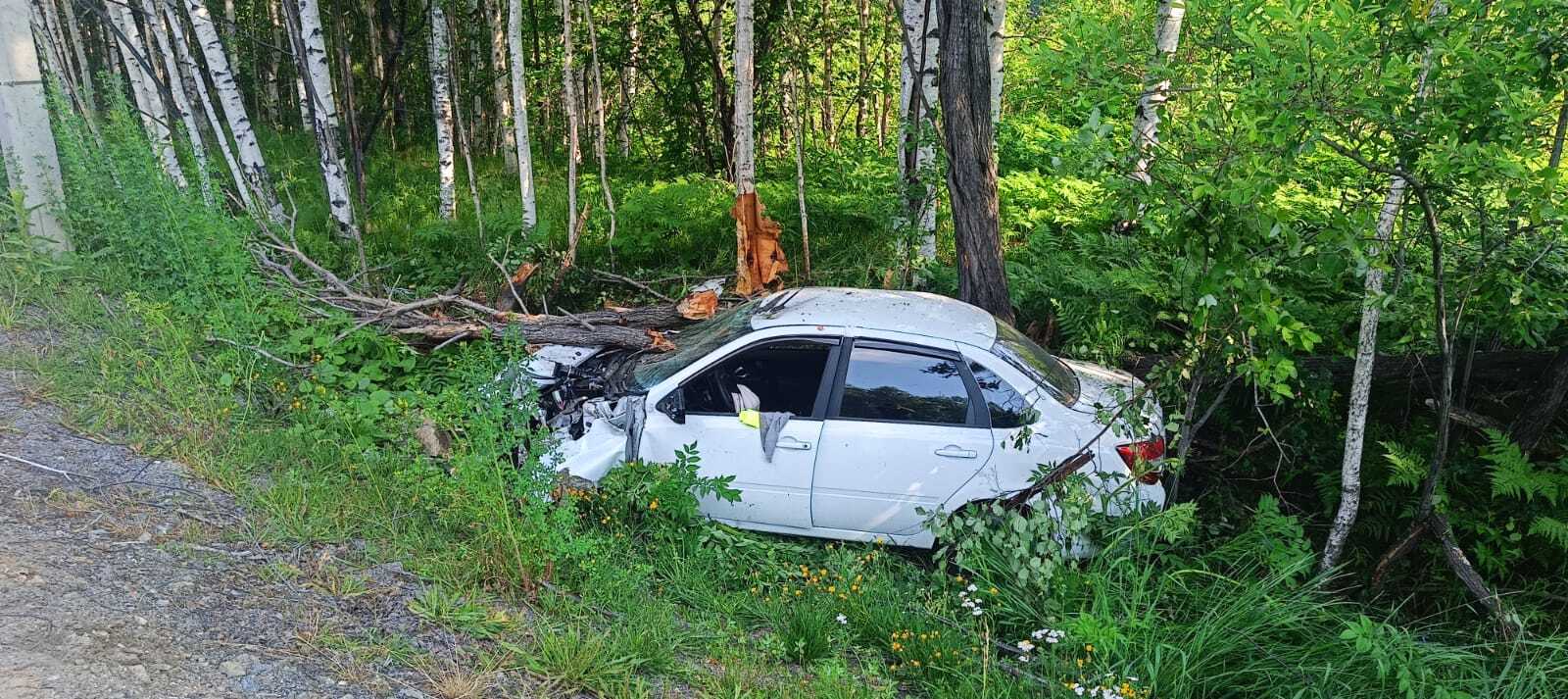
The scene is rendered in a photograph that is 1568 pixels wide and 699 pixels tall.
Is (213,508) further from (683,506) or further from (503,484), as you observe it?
(683,506)

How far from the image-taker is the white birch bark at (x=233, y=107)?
10664mm

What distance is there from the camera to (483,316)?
23.5 feet

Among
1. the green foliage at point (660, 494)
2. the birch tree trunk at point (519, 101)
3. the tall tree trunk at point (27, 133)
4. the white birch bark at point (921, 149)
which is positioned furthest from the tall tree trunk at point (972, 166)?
the tall tree trunk at point (27, 133)

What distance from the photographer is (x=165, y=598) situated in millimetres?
3811

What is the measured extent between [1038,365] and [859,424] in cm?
117

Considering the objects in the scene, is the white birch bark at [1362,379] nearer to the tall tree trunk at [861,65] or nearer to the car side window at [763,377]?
the car side window at [763,377]

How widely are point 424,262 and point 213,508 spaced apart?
6.71m

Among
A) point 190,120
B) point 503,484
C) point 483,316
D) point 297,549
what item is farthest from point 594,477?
point 190,120

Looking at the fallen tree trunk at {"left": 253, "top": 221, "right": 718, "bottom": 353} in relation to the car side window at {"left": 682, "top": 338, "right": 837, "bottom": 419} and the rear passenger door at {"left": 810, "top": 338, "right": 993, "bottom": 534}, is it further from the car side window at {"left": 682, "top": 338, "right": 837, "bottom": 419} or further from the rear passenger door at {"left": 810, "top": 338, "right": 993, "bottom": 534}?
the rear passenger door at {"left": 810, "top": 338, "right": 993, "bottom": 534}

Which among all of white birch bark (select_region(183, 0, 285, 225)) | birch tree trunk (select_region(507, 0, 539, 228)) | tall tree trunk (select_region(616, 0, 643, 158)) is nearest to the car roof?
birch tree trunk (select_region(507, 0, 539, 228))

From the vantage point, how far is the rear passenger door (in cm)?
525

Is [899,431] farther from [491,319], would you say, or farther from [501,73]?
[501,73]

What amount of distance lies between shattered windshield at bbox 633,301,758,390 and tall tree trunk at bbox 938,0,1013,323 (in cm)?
222

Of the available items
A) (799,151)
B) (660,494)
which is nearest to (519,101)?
(799,151)
